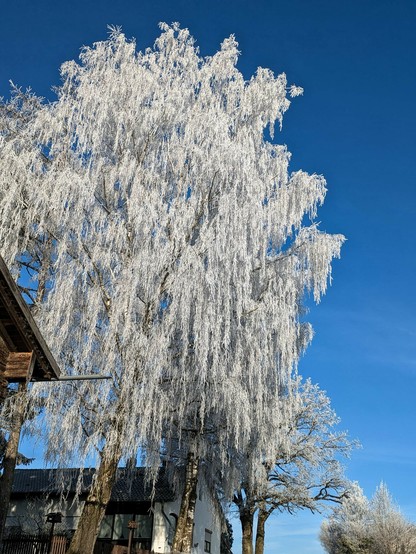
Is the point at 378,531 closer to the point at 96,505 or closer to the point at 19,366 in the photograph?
the point at 96,505

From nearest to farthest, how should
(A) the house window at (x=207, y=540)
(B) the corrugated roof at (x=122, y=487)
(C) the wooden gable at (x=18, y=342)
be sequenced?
(C) the wooden gable at (x=18, y=342) < (B) the corrugated roof at (x=122, y=487) < (A) the house window at (x=207, y=540)

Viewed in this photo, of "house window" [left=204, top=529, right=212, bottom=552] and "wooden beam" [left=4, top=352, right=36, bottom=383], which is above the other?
"wooden beam" [left=4, top=352, right=36, bottom=383]

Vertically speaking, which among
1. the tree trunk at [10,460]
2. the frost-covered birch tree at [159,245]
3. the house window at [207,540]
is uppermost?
the frost-covered birch tree at [159,245]

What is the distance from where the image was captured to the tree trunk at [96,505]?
1412cm

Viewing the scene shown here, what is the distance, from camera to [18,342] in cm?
966

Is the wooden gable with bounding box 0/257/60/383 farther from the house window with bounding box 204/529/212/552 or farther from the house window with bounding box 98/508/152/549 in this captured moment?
the house window with bounding box 204/529/212/552

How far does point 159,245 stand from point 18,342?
653 cm

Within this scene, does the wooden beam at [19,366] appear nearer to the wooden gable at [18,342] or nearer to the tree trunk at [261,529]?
the wooden gable at [18,342]

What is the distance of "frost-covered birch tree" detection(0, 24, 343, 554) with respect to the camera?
1483cm

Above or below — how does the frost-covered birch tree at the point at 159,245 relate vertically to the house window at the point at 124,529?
above

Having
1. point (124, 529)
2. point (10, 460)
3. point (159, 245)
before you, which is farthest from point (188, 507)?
point (159, 245)

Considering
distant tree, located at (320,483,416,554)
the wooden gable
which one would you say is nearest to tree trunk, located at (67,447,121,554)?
the wooden gable

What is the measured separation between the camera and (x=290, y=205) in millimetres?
19312

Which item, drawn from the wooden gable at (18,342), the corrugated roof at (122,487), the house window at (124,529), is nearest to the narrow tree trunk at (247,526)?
the corrugated roof at (122,487)
